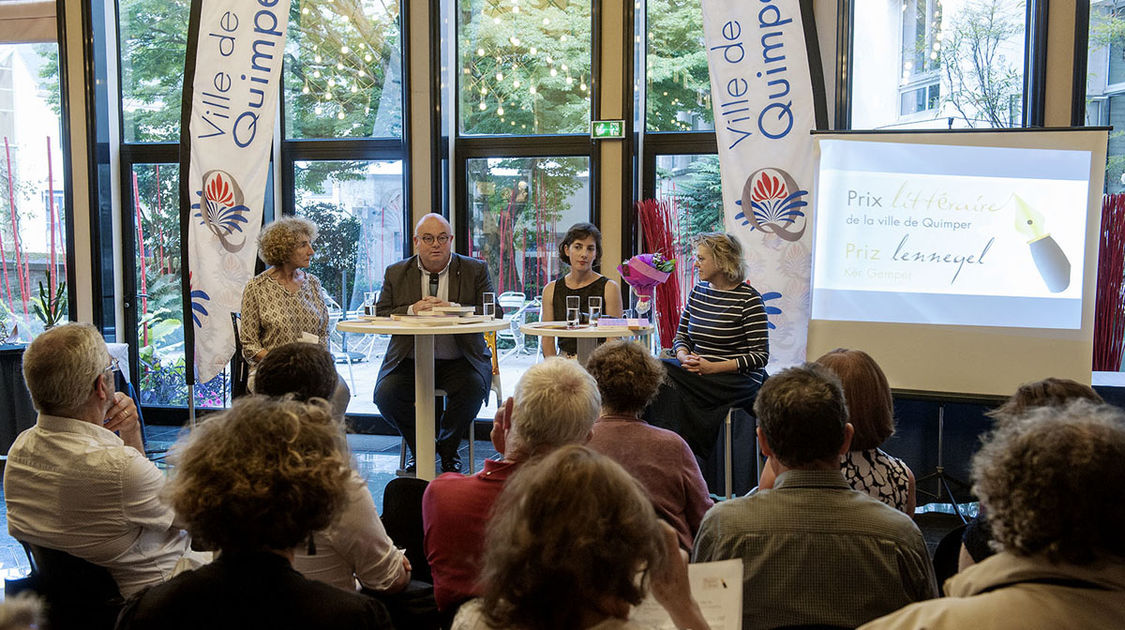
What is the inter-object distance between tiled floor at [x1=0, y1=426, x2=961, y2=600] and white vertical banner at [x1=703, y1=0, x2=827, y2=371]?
106 cm

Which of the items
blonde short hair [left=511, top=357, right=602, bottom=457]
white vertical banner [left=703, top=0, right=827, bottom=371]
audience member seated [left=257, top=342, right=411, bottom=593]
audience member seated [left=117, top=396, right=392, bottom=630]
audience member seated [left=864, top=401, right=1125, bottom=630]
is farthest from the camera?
white vertical banner [left=703, top=0, right=827, bottom=371]

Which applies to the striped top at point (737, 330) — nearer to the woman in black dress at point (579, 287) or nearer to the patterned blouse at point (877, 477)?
the woman in black dress at point (579, 287)

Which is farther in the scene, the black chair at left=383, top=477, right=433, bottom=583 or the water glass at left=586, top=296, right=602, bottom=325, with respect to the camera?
the water glass at left=586, top=296, right=602, bottom=325

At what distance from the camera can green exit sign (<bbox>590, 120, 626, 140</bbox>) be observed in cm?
585

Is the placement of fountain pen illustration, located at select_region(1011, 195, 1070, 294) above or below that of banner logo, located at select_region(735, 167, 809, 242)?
below

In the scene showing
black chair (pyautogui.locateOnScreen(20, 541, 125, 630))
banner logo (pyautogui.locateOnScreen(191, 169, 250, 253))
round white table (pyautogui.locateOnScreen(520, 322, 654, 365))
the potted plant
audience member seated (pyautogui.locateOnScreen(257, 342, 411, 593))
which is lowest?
black chair (pyautogui.locateOnScreen(20, 541, 125, 630))

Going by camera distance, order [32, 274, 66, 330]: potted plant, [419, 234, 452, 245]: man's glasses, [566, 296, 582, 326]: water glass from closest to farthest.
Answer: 1. [566, 296, 582, 326]: water glass
2. [419, 234, 452, 245]: man's glasses
3. [32, 274, 66, 330]: potted plant

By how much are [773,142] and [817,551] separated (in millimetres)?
3594

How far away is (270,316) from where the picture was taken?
4.36m

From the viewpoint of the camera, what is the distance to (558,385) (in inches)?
81.0

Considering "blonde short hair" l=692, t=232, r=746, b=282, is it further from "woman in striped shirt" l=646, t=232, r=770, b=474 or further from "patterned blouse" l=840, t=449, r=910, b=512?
"patterned blouse" l=840, t=449, r=910, b=512

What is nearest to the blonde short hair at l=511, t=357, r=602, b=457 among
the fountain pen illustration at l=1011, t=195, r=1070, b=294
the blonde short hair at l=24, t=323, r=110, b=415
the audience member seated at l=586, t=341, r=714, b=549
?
the audience member seated at l=586, t=341, r=714, b=549

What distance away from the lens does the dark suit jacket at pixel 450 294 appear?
15.8 feet

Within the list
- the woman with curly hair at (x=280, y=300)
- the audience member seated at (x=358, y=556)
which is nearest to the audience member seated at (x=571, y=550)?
the audience member seated at (x=358, y=556)
